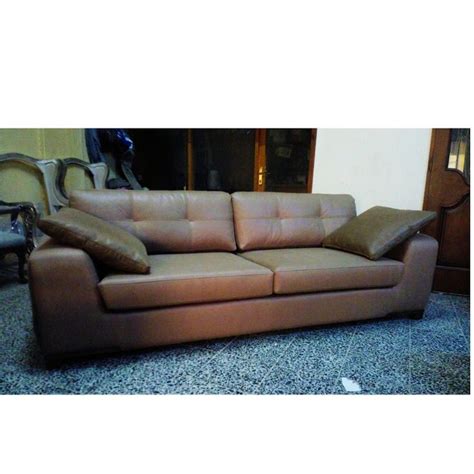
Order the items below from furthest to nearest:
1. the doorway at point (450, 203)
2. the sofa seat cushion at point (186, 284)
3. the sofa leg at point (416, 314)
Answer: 1. the doorway at point (450, 203)
2. the sofa leg at point (416, 314)
3. the sofa seat cushion at point (186, 284)

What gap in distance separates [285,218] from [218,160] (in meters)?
3.08

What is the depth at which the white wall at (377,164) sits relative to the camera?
8.93 ft

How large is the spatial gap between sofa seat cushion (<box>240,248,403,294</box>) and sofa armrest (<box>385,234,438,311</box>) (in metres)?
0.06

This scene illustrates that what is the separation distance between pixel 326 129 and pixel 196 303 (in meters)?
1.96

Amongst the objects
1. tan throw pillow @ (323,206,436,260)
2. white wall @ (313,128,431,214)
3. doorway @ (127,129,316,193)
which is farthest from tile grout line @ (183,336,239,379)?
doorway @ (127,129,316,193)

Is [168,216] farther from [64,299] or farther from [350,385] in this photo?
[350,385]

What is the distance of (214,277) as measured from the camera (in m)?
1.66

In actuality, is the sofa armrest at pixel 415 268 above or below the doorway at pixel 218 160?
below

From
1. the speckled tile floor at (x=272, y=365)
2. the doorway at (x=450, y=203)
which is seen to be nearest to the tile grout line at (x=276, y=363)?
the speckled tile floor at (x=272, y=365)

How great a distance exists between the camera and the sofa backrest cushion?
202cm

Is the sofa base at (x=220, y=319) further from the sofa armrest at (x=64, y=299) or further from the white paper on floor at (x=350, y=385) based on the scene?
the white paper on floor at (x=350, y=385)

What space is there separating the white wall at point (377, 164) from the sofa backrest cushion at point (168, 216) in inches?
45.1
